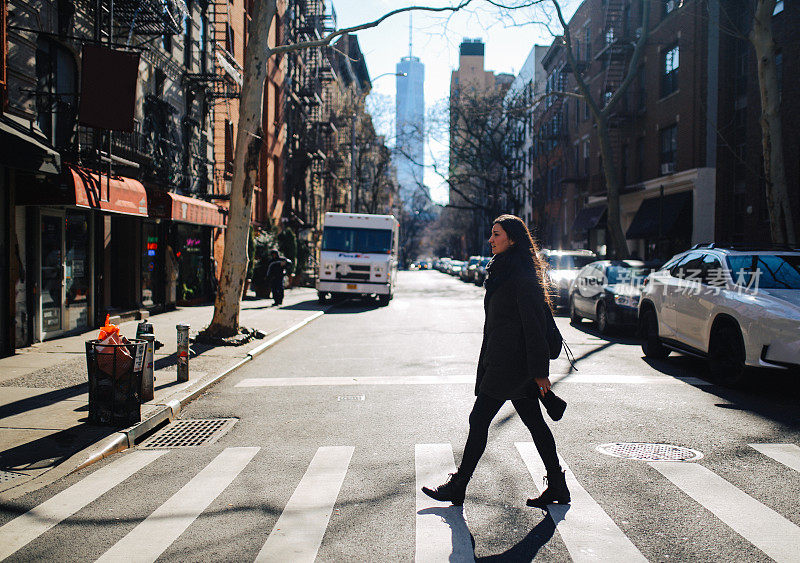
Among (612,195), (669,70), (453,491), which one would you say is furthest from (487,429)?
(669,70)

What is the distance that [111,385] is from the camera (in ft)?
21.8

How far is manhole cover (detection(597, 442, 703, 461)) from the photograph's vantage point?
228 inches

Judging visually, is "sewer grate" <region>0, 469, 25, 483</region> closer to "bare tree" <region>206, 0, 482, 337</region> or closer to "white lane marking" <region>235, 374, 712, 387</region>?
"white lane marking" <region>235, 374, 712, 387</region>

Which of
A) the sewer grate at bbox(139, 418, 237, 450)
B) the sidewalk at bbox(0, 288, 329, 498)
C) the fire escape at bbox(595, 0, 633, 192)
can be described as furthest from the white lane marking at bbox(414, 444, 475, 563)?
the fire escape at bbox(595, 0, 633, 192)

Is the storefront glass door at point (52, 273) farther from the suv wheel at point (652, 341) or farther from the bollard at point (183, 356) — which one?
the suv wheel at point (652, 341)

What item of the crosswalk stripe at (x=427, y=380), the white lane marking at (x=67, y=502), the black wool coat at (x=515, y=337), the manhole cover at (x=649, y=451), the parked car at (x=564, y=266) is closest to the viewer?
the white lane marking at (x=67, y=502)

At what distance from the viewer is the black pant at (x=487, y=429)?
15.1 ft

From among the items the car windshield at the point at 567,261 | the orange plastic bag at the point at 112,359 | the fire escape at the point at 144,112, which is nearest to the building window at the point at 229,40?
the fire escape at the point at 144,112

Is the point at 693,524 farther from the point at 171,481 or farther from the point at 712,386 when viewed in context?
the point at 712,386

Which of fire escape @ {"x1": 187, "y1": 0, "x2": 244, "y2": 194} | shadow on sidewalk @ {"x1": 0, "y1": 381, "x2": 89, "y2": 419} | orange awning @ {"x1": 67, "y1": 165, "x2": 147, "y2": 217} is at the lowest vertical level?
shadow on sidewalk @ {"x1": 0, "y1": 381, "x2": 89, "y2": 419}

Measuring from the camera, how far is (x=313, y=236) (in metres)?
48.0

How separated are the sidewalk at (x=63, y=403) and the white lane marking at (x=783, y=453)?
584cm

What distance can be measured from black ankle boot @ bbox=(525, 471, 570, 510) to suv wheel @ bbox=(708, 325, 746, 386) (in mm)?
5068

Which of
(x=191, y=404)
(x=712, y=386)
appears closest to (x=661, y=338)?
(x=712, y=386)
